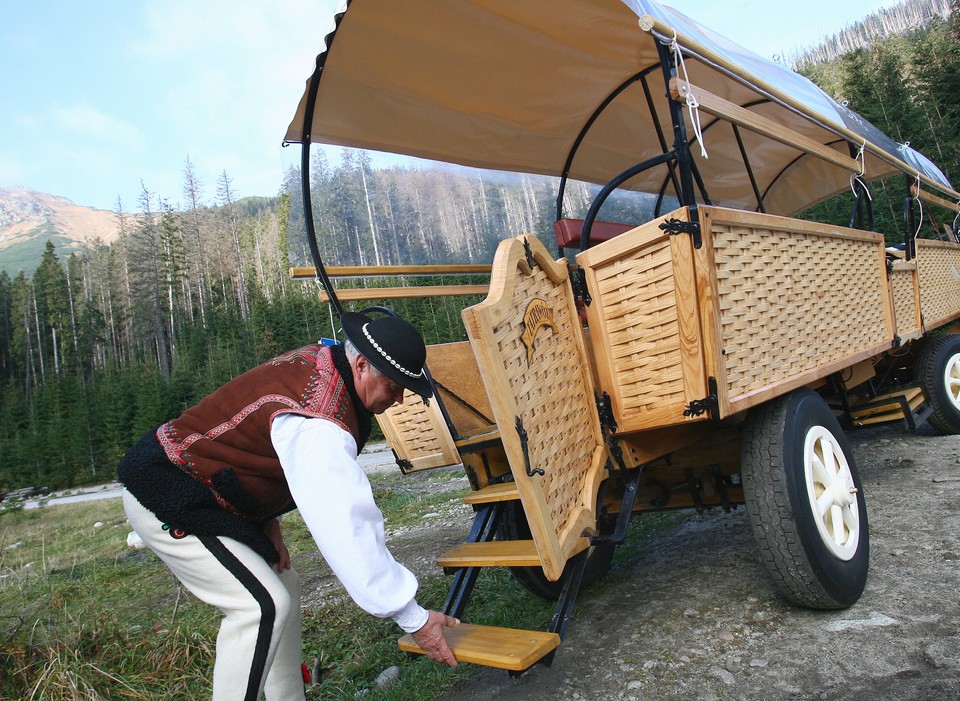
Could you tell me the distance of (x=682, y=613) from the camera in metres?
2.83

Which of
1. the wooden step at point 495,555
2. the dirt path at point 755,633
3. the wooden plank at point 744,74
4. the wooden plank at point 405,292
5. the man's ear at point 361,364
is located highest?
the wooden plank at point 744,74

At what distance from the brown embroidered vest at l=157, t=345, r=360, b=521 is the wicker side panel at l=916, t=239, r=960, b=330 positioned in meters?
5.22

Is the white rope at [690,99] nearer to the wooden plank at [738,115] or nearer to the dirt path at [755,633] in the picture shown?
the wooden plank at [738,115]

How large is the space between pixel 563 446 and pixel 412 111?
255cm

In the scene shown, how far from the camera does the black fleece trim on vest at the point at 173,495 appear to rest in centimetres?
193

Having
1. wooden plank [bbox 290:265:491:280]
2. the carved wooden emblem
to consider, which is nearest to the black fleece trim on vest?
the carved wooden emblem

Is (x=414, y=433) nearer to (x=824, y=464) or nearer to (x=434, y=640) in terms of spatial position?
(x=434, y=640)

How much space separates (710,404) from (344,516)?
1410mm

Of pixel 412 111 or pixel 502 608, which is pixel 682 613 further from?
pixel 412 111

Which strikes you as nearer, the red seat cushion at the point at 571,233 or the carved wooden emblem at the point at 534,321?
the carved wooden emblem at the point at 534,321

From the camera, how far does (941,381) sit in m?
5.32

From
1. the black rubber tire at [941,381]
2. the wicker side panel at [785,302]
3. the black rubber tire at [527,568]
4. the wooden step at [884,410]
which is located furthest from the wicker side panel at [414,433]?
the black rubber tire at [941,381]

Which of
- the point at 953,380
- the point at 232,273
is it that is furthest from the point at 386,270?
the point at 232,273

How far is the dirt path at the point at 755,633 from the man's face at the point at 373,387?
4.29ft
